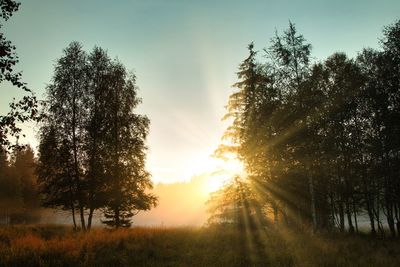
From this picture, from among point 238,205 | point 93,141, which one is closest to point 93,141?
point 93,141

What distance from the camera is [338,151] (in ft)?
96.8

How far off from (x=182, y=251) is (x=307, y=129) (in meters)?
13.8

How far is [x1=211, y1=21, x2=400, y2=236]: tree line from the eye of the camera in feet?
81.5

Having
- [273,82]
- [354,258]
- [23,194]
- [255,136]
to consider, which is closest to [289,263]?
[354,258]

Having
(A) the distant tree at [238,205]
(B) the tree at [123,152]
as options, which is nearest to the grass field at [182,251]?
(A) the distant tree at [238,205]

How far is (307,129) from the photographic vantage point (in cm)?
2502

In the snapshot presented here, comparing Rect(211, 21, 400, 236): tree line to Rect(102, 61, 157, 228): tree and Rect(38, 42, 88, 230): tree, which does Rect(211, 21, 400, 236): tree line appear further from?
Rect(38, 42, 88, 230): tree

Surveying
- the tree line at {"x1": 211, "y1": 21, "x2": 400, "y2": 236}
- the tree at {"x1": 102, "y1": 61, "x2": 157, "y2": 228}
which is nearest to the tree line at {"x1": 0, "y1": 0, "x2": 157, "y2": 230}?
the tree at {"x1": 102, "y1": 61, "x2": 157, "y2": 228}

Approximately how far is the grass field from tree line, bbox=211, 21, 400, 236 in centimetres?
601

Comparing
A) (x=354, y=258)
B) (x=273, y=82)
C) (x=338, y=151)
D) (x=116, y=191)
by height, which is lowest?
(x=354, y=258)

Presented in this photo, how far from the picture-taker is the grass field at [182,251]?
1245cm

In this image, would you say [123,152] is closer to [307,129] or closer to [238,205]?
[238,205]

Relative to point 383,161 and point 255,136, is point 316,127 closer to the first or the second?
point 255,136

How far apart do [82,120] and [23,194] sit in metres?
41.7
